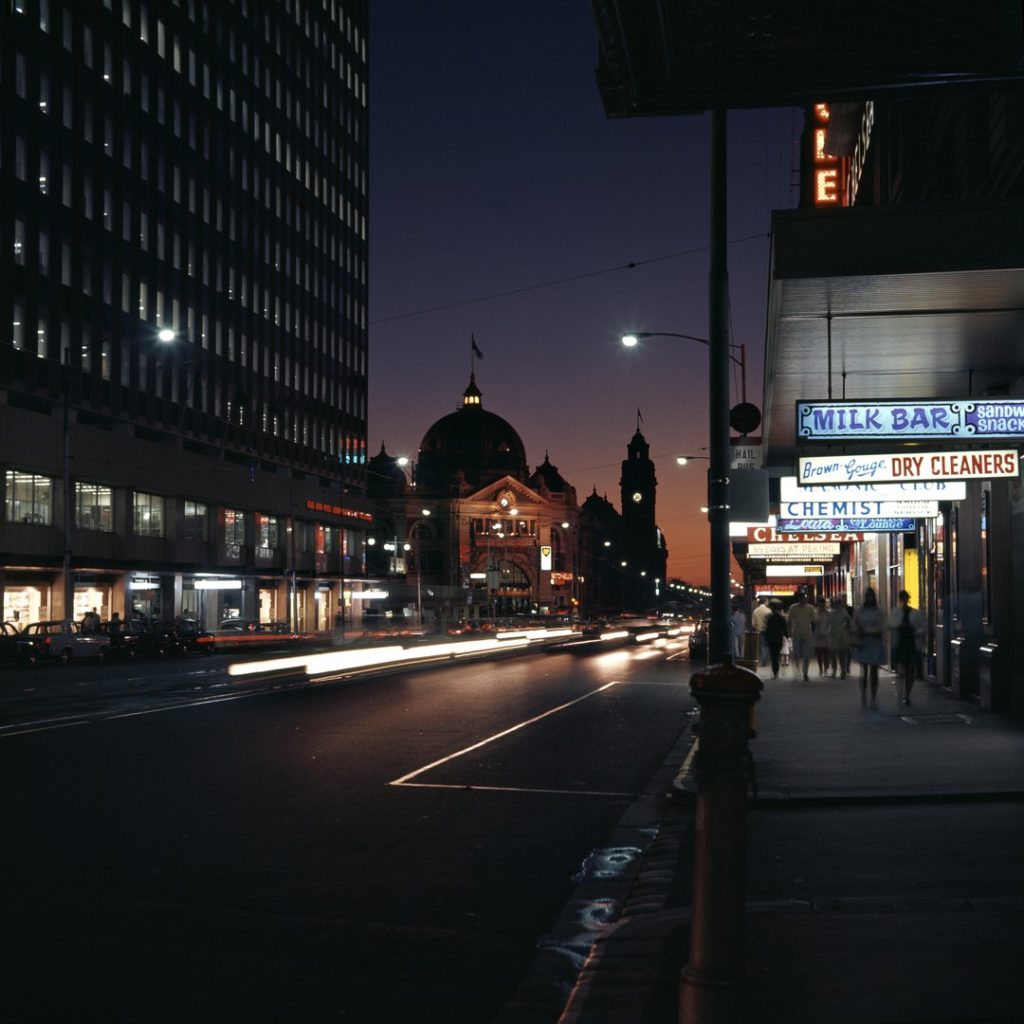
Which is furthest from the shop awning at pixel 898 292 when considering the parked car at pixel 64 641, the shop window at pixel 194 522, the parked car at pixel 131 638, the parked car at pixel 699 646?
the shop window at pixel 194 522

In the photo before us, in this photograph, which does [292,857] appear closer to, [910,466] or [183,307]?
[910,466]

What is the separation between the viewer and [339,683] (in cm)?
3003

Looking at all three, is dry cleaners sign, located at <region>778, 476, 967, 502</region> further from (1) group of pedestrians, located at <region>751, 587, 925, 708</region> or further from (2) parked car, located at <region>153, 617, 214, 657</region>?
(2) parked car, located at <region>153, 617, 214, 657</region>

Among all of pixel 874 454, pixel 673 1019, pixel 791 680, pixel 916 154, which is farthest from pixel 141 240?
pixel 673 1019

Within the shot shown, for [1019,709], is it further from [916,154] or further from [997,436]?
[916,154]

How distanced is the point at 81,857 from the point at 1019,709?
44.1 feet

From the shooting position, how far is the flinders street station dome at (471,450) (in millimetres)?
177500

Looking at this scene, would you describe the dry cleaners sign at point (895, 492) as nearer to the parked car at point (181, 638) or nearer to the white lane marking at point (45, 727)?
the white lane marking at point (45, 727)

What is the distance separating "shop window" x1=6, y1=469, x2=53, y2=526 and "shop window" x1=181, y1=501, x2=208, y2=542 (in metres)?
12.3

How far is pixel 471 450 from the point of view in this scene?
179 metres

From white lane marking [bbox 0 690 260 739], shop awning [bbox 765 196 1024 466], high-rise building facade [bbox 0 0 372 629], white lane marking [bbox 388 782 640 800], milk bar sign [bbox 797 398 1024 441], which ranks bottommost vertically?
white lane marking [bbox 388 782 640 800]

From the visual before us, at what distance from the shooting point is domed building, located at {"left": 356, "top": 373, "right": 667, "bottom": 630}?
17038 centimetres

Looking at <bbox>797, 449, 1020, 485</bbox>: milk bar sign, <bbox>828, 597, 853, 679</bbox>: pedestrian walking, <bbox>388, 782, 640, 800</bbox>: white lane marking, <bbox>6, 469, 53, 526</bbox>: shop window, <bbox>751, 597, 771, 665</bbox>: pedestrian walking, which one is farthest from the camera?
<bbox>6, 469, 53, 526</bbox>: shop window

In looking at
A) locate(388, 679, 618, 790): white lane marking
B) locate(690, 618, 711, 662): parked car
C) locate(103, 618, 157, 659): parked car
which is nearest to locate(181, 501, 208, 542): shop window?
locate(103, 618, 157, 659): parked car
